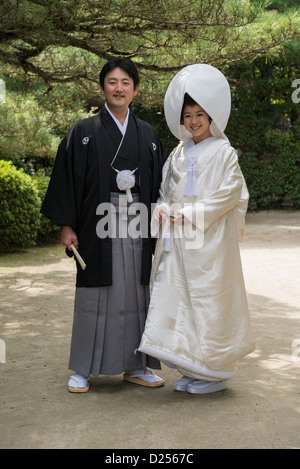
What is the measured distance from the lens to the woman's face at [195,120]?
3326 millimetres

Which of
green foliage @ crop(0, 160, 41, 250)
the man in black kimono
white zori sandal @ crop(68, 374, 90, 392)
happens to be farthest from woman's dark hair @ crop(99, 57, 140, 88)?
green foliage @ crop(0, 160, 41, 250)

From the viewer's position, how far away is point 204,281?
3.26 m

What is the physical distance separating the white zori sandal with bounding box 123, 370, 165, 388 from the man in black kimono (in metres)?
0.02

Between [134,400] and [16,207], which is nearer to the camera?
[134,400]

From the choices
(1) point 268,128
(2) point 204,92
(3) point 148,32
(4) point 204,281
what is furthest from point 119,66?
(1) point 268,128

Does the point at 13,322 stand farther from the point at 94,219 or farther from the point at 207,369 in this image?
the point at 207,369

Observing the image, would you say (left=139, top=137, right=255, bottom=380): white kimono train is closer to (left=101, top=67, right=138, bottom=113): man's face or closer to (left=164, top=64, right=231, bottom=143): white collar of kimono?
(left=164, top=64, right=231, bottom=143): white collar of kimono

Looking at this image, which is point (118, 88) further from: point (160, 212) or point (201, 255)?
point (201, 255)

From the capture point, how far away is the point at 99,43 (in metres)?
4.94

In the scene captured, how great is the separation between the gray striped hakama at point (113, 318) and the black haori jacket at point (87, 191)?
0.19 feet

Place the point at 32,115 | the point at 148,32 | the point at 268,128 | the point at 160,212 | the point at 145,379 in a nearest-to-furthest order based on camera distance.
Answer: the point at 160,212 → the point at 145,379 → the point at 148,32 → the point at 32,115 → the point at 268,128

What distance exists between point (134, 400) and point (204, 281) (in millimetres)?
733

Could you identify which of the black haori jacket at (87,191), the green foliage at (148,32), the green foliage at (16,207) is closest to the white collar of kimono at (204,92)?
the black haori jacket at (87,191)

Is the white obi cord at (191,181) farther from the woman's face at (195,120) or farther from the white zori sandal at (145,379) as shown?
the white zori sandal at (145,379)
